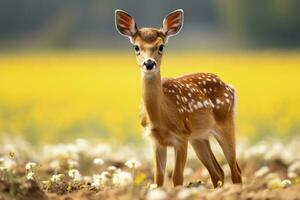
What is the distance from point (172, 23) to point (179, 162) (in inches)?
61.1

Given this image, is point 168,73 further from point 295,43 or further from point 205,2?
point 205,2

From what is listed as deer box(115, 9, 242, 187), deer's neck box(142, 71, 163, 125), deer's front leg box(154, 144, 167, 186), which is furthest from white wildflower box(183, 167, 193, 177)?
deer's neck box(142, 71, 163, 125)

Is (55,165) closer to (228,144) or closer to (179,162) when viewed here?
(228,144)

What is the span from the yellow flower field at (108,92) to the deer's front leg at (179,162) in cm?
953

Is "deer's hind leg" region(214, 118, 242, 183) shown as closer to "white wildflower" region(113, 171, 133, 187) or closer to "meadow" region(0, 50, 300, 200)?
"meadow" region(0, 50, 300, 200)

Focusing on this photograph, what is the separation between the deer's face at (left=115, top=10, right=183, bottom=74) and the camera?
10.7m

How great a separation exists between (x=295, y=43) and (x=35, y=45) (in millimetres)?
14023

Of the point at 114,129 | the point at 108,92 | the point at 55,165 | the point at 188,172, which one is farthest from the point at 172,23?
the point at 108,92

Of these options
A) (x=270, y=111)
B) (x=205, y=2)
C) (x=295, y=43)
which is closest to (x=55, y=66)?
(x=295, y=43)

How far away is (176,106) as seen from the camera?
37.5ft

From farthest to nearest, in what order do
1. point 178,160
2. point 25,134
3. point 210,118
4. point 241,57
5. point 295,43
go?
1. point 295,43
2. point 241,57
3. point 25,134
4. point 210,118
5. point 178,160

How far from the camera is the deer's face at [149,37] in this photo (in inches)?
421

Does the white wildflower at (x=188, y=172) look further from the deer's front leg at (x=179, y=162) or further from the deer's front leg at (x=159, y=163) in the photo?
the deer's front leg at (x=179, y=162)

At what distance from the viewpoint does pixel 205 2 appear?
208ft
